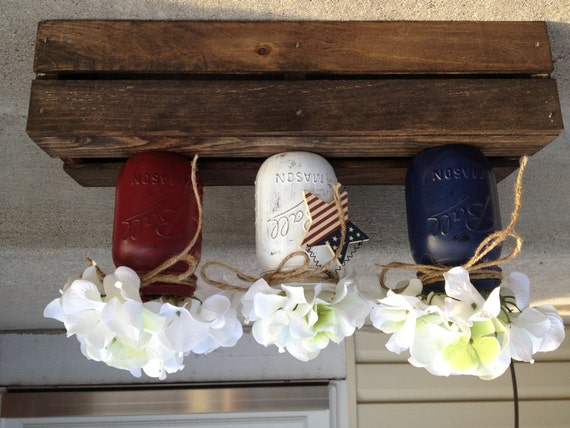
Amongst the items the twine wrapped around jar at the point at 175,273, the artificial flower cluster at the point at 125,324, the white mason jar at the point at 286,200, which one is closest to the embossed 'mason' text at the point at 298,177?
the white mason jar at the point at 286,200

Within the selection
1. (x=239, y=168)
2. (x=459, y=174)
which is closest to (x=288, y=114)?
(x=239, y=168)

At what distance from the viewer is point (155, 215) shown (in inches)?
31.1

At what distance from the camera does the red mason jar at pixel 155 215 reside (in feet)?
2.52

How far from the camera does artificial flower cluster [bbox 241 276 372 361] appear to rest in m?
0.71

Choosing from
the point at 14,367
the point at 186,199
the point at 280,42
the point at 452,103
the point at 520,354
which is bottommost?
the point at 520,354

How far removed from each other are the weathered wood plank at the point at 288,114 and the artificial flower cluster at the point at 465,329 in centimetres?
24

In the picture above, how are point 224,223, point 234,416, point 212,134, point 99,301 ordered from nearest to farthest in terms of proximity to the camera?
point 99,301 < point 212,134 < point 224,223 < point 234,416

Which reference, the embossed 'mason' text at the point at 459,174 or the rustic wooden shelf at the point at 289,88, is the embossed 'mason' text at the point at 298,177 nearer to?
the rustic wooden shelf at the point at 289,88

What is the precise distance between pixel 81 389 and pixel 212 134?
3.23 ft

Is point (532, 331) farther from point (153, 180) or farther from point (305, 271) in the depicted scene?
point (153, 180)

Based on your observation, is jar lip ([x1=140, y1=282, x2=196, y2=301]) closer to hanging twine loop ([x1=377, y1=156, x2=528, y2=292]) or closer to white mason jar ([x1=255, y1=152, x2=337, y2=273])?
white mason jar ([x1=255, y1=152, x2=337, y2=273])

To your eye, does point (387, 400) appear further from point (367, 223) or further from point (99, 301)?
point (99, 301)

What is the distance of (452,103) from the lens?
2.73 feet

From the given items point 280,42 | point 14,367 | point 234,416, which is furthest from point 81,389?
point 280,42
